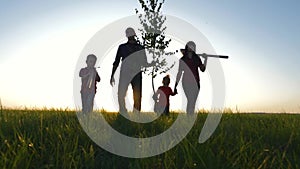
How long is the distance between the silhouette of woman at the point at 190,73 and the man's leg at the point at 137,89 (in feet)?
3.40

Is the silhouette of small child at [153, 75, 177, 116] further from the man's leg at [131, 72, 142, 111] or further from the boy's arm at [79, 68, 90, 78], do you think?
the boy's arm at [79, 68, 90, 78]

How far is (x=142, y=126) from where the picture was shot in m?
6.28

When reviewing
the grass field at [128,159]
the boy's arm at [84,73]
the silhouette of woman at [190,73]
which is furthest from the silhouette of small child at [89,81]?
the grass field at [128,159]

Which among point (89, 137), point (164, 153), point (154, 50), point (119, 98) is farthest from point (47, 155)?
point (154, 50)

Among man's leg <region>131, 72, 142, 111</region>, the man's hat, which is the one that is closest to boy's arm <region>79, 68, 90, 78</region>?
man's leg <region>131, 72, 142, 111</region>

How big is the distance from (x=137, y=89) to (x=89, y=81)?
162cm

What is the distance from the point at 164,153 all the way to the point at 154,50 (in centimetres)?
2262

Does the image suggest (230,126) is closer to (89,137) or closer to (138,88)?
(89,137)

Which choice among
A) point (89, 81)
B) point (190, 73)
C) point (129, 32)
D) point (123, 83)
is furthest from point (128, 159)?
point (89, 81)

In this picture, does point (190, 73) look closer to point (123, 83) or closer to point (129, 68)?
point (129, 68)

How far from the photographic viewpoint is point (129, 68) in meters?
10.9

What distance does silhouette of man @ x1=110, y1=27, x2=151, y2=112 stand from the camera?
10922 mm

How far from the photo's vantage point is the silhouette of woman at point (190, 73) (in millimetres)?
10961

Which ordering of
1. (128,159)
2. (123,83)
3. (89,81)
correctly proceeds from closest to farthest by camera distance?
(128,159), (123,83), (89,81)
